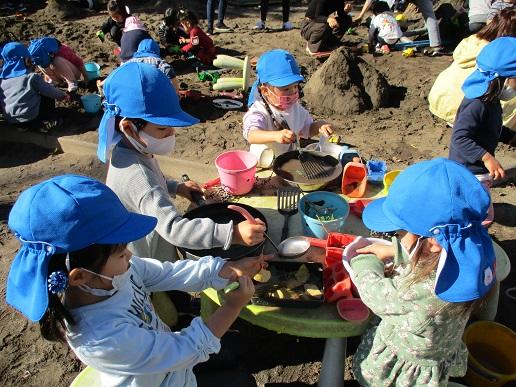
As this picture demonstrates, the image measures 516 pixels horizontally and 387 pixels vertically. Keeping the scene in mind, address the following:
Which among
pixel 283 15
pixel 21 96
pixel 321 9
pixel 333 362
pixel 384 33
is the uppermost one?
pixel 321 9

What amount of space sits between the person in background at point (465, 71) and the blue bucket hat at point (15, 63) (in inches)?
189

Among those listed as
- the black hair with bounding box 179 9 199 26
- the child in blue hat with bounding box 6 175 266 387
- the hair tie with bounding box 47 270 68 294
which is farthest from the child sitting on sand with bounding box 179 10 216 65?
the hair tie with bounding box 47 270 68 294

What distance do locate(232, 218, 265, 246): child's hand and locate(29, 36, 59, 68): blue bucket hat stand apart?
17.7 ft

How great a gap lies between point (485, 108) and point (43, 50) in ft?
18.3

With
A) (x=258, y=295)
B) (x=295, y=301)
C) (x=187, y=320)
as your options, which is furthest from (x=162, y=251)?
(x=295, y=301)

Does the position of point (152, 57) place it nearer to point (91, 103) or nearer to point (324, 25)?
point (91, 103)

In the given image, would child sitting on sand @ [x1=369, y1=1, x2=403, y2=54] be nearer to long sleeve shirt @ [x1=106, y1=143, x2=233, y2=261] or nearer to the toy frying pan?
the toy frying pan

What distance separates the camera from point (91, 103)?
582 cm

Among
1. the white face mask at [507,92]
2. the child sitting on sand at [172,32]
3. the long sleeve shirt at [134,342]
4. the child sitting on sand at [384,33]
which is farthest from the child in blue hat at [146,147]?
the child sitting on sand at [384,33]

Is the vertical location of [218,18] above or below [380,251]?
above

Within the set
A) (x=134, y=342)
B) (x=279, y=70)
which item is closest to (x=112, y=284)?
(x=134, y=342)

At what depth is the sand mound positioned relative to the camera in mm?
5586

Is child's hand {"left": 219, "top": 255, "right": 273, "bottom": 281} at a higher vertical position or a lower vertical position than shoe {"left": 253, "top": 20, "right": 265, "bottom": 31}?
lower

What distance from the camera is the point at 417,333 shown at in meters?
1.64
